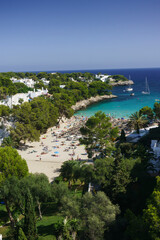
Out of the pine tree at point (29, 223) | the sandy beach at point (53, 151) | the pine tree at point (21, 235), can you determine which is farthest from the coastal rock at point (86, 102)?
the pine tree at point (21, 235)

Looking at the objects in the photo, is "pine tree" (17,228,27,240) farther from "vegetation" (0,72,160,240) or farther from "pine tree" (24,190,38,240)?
"pine tree" (24,190,38,240)

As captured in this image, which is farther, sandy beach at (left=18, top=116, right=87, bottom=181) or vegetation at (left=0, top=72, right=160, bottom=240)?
sandy beach at (left=18, top=116, right=87, bottom=181)

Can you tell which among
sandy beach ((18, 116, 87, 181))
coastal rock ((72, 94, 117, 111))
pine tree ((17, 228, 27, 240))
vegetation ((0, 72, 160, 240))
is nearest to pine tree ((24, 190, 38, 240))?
vegetation ((0, 72, 160, 240))

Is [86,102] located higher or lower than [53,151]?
higher

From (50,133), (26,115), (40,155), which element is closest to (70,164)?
(40,155)

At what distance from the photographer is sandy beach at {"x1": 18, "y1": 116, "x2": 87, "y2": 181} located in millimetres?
24894

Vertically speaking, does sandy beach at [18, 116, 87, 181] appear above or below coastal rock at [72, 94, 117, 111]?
below

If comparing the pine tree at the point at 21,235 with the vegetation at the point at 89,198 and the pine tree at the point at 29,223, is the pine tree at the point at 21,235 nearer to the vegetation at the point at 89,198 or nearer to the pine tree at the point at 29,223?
the vegetation at the point at 89,198

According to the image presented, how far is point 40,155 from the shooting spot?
29.5m

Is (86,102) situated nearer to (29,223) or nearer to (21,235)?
(29,223)

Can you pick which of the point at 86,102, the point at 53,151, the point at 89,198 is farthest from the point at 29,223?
the point at 86,102

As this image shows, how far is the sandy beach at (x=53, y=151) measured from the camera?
2489 cm

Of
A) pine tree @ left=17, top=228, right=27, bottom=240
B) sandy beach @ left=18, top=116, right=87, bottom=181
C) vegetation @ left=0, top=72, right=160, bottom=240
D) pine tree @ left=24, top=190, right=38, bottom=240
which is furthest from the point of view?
sandy beach @ left=18, top=116, right=87, bottom=181

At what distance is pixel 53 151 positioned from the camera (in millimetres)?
31141
